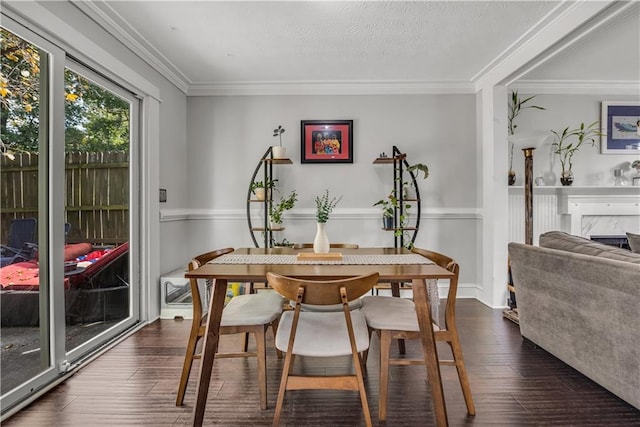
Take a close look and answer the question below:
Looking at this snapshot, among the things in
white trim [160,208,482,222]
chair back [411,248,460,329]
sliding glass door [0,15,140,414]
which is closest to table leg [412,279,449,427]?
chair back [411,248,460,329]

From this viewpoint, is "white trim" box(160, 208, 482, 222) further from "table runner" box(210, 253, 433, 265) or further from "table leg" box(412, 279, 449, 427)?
"table leg" box(412, 279, 449, 427)

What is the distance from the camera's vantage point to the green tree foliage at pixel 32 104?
1.86 m

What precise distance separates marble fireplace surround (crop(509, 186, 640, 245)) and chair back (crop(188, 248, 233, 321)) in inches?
129

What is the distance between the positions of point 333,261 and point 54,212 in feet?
5.67

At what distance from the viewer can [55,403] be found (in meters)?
1.92

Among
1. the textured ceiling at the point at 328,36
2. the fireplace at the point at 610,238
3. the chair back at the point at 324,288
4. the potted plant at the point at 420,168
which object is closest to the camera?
the chair back at the point at 324,288

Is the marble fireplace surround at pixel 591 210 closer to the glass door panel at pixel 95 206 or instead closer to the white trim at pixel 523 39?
the white trim at pixel 523 39

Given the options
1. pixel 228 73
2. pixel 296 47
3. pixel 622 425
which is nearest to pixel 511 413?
pixel 622 425

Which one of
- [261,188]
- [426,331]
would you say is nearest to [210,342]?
[426,331]

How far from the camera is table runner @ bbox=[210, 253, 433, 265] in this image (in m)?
2.05

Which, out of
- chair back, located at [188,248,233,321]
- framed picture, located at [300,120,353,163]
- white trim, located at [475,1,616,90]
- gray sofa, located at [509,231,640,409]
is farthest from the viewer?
framed picture, located at [300,120,353,163]

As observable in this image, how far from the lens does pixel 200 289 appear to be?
204cm

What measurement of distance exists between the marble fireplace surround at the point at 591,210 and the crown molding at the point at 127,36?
3863 mm

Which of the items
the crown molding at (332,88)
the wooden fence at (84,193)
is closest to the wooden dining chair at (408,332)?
the wooden fence at (84,193)
